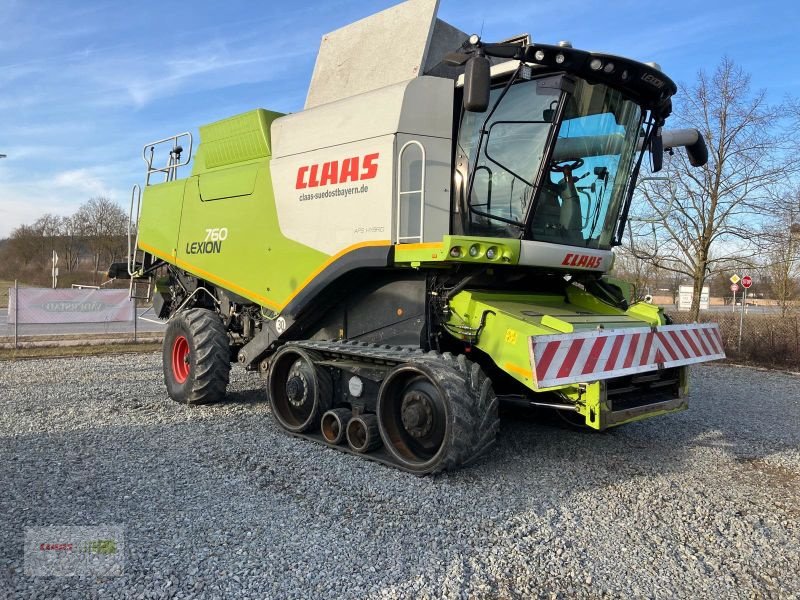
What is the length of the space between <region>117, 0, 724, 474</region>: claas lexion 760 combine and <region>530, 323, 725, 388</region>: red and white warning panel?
2cm

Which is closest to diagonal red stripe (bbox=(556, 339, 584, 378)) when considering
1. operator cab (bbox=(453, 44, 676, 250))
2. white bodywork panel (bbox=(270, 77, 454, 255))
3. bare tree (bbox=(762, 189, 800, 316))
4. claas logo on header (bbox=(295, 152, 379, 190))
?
operator cab (bbox=(453, 44, 676, 250))

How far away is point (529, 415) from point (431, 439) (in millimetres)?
2225

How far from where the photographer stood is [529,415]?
6719mm

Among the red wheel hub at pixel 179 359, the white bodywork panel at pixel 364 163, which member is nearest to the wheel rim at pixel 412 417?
the white bodywork panel at pixel 364 163

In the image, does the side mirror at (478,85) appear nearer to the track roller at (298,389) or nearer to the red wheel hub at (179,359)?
the track roller at (298,389)

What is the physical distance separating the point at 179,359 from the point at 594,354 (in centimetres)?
543

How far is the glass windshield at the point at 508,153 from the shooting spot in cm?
502

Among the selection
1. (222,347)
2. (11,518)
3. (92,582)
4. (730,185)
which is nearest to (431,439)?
(92,582)

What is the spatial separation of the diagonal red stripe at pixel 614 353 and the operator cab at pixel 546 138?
1.06 meters

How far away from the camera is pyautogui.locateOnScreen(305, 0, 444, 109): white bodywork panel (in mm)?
5590

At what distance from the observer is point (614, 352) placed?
4.73 meters

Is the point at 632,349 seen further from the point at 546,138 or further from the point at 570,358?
the point at 546,138

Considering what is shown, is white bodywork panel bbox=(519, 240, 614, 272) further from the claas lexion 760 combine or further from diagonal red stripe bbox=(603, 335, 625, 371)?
diagonal red stripe bbox=(603, 335, 625, 371)

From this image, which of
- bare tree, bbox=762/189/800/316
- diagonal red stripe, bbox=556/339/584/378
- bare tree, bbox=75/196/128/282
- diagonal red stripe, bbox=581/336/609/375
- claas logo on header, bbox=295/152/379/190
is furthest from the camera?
bare tree, bbox=75/196/128/282
